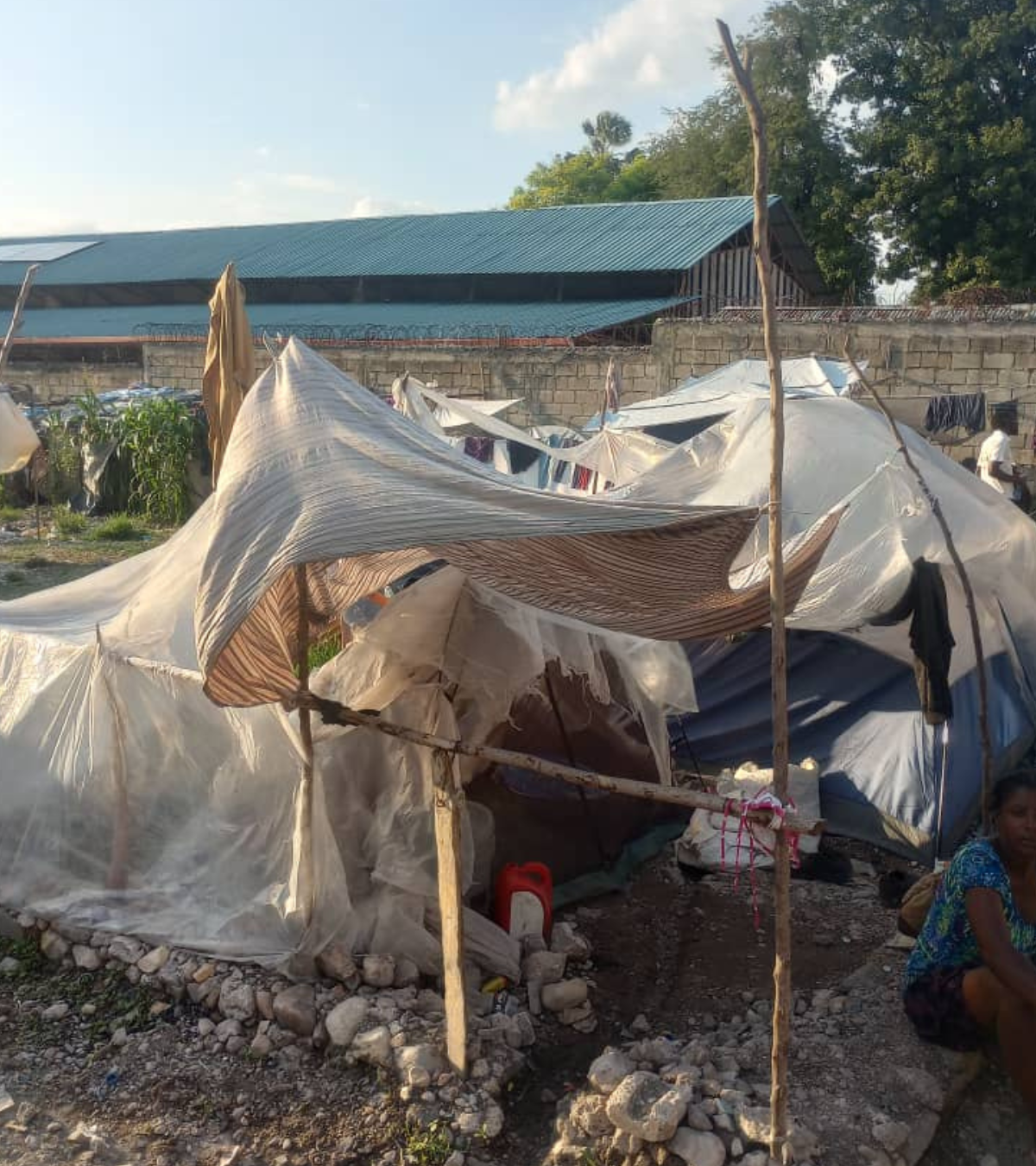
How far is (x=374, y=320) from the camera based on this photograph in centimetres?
1927

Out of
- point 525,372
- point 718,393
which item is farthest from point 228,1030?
point 525,372

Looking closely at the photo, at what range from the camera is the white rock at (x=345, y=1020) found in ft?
11.4

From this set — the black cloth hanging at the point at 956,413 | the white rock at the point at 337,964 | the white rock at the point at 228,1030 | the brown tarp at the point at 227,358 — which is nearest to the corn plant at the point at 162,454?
the black cloth hanging at the point at 956,413

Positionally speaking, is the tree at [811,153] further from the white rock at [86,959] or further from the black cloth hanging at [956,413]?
the white rock at [86,959]

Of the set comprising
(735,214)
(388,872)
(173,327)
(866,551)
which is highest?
(735,214)

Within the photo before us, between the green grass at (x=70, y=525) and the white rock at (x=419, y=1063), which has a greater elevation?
the green grass at (x=70, y=525)

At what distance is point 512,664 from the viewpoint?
396 cm

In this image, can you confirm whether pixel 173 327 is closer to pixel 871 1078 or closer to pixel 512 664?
pixel 512 664

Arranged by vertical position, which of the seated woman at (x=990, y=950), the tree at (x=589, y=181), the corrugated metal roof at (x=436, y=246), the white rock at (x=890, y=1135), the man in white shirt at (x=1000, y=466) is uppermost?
the tree at (x=589, y=181)

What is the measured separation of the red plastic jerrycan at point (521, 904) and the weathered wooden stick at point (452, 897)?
2.35 ft

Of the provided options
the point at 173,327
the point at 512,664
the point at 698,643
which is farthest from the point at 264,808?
the point at 173,327

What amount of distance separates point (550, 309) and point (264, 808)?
15487 mm

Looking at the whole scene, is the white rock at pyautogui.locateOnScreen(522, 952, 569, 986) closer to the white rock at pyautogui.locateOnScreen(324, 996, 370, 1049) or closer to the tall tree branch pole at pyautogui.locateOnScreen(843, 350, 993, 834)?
the white rock at pyautogui.locateOnScreen(324, 996, 370, 1049)

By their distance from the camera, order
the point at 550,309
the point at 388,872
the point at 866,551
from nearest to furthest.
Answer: the point at 388,872
the point at 866,551
the point at 550,309
